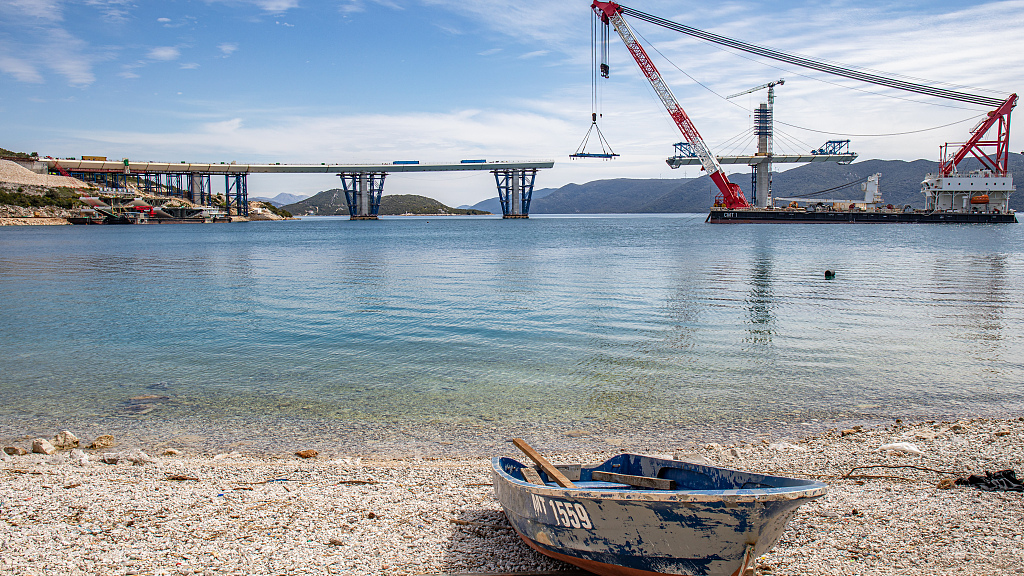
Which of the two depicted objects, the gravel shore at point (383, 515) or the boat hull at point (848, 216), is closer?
the gravel shore at point (383, 515)

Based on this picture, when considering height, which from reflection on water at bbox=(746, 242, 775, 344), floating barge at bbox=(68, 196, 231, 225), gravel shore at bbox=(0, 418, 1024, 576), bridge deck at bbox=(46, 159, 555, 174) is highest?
bridge deck at bbox=(46, 159, 555, 174)

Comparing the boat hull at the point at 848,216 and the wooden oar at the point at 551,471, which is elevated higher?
the boat hull at the point at 848,216

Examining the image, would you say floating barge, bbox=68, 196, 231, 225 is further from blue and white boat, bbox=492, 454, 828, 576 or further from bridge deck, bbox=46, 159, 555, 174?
blue and white boat, bbox=492, 454, 828, 576

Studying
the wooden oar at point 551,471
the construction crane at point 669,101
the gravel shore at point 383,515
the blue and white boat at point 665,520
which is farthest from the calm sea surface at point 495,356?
the construction crane at point 669,101

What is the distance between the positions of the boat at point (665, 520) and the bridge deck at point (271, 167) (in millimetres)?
144054

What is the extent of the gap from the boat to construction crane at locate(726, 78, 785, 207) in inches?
4603

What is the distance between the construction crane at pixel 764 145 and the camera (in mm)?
113062

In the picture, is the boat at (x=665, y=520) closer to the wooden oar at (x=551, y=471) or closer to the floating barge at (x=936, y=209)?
the wooden oar at (x=551, y=471)

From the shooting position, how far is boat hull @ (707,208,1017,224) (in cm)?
8469

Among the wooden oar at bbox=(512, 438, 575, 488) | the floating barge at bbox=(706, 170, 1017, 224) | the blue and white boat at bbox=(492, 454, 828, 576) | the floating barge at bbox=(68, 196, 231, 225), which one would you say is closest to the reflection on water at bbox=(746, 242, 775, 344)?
the wooden oar at bbox=(512, 438, 575, 488)

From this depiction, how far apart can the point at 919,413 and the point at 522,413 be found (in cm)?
559

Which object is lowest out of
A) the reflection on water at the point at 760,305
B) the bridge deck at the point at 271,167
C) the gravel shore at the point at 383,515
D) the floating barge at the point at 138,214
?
the gravel shore at the point at 383,515

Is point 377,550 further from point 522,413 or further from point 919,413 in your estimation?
point 919,413

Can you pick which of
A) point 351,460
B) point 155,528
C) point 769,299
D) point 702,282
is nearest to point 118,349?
point 351,460
